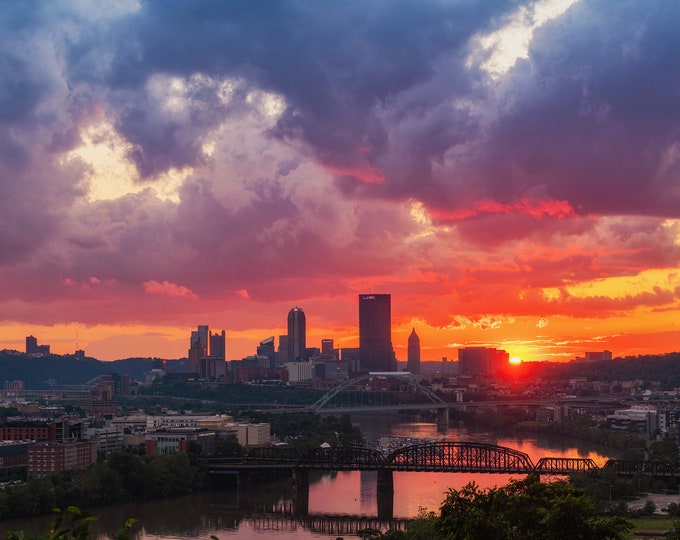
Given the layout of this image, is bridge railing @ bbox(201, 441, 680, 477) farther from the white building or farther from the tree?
the tree

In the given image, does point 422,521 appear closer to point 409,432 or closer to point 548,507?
point 548,507

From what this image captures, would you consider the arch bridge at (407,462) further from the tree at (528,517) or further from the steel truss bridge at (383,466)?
the tree at (528,517)

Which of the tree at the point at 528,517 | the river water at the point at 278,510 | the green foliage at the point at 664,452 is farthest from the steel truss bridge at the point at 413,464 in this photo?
the tree at the point at 528,517

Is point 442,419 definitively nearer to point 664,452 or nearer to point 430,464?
point 664,452

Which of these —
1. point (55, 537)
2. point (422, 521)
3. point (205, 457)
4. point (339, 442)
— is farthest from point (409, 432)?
point (55, 537)

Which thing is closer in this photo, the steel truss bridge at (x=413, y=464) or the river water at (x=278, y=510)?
the river water at (x=278, y=510)
